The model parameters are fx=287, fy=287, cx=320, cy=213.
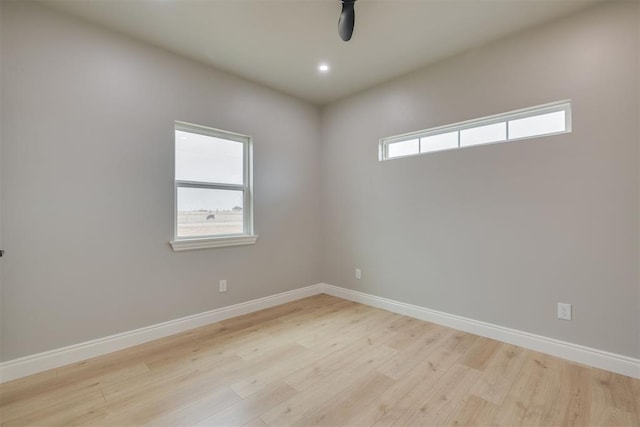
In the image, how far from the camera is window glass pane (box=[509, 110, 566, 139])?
2316 mm

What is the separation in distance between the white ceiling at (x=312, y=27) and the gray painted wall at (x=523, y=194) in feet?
0.96

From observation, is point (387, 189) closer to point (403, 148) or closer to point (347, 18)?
point (403, 148)

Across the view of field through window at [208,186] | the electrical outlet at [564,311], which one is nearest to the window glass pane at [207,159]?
the view of field through window at [208,186]

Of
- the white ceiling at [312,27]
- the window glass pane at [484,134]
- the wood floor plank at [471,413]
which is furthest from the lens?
the window glass pane at [484,134]

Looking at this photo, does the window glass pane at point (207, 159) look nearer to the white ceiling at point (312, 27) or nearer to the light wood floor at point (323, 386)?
the white ceiling at point (312, 27)

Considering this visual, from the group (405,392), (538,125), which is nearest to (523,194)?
(538,125)

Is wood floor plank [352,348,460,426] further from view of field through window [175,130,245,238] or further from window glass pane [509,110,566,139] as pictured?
view of field through window [175,130,245,238]

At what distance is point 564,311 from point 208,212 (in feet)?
10.8

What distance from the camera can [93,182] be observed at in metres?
2.28

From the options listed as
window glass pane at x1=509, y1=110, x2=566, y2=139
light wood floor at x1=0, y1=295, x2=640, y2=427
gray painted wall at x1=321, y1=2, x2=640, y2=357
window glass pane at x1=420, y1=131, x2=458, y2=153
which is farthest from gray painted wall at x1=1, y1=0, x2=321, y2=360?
window glass pane at x1=509, y1=110, x2=566, y2=139

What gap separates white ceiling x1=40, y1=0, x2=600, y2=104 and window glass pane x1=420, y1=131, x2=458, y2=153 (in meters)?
0.75

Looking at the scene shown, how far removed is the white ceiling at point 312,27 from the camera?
2.12 meters

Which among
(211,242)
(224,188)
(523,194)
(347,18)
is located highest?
(347,18)

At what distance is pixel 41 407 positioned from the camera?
169 cm
